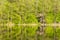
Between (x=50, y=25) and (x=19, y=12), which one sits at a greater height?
(x=19, y=12)

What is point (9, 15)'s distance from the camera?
15.6 metres

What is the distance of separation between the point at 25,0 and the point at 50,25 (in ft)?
7.91

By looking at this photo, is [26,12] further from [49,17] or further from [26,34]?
[26,34]

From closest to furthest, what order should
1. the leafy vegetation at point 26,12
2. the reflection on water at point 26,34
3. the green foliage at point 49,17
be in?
the reflection on water at point 26,34 < the leafy vegetation at point 26,12 < the green foliage at point 49,17

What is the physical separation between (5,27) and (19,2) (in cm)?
216

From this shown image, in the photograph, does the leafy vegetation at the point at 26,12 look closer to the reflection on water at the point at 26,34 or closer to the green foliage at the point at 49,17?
the green foliage at the point at 49,17

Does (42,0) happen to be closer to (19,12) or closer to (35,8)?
(35,8)

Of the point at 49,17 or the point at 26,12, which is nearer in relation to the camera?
the point at 26,12

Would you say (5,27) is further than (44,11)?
No

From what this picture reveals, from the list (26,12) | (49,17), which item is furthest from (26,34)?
(49,17)

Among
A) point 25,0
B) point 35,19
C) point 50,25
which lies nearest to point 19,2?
point 25,0

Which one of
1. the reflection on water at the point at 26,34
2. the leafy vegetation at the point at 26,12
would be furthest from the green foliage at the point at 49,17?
the reflection on water at the point at 26,34

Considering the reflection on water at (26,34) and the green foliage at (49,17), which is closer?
the reflection on water at (26,34)

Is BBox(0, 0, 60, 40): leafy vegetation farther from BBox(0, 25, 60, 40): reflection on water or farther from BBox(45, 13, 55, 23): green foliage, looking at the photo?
BBox(0, 25, 60, 40): reflection on water
